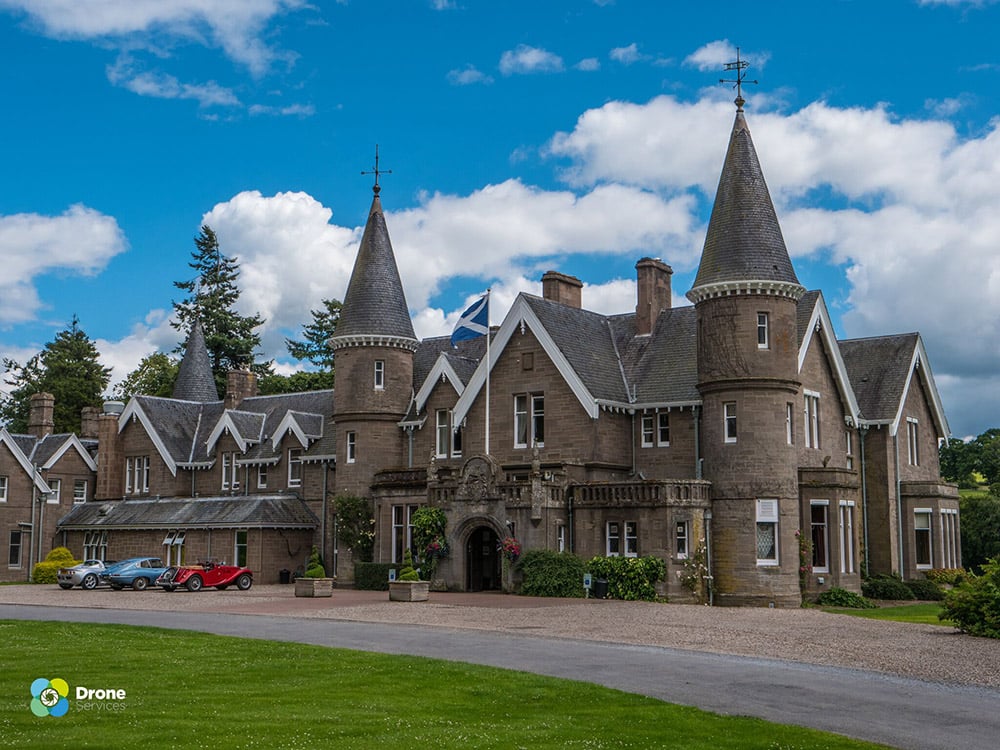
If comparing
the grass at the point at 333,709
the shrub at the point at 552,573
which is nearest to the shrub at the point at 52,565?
the shrub at the point at 552,573

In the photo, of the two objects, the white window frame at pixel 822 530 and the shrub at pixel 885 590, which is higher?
the white window frame at pixel 822 530

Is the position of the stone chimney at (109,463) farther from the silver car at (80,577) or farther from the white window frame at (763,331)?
the white window frame at (763,331)

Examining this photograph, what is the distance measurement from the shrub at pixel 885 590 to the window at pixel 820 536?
396cm

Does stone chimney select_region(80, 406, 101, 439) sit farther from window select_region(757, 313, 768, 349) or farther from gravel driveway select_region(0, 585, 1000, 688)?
window select_region(757, 313, 768, 349)

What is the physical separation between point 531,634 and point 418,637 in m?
2.60

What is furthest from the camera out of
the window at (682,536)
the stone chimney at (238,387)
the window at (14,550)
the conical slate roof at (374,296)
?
the stone chimney at (238,387)

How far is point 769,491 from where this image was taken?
3766 cm

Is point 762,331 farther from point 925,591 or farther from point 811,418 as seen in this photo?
point 925,591

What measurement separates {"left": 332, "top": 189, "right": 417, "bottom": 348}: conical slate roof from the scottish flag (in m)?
6.66

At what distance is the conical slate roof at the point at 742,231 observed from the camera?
38416 millimetres

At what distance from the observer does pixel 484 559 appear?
138 ft

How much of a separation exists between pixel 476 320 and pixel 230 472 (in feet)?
70.1

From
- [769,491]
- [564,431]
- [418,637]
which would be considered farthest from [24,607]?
[769,491]

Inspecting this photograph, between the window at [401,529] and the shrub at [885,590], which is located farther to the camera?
the window at [401,529]
